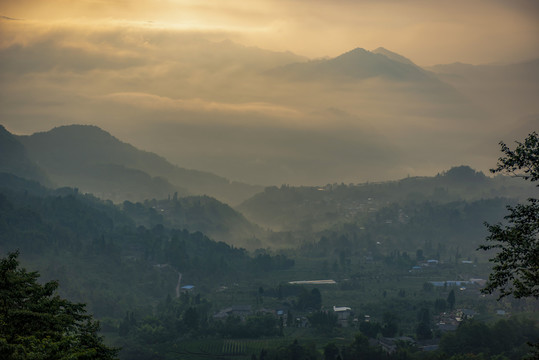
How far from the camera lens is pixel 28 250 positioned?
589 feet

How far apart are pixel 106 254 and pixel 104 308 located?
38168mm

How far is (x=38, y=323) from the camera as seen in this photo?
40438 millimetres

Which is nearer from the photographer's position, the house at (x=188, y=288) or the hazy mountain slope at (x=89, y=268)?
the hazy mountain slope at (x=89, y=268)

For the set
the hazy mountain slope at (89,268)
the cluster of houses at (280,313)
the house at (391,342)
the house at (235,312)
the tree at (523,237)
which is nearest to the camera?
the tree at (523,237)

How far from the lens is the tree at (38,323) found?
34.6m

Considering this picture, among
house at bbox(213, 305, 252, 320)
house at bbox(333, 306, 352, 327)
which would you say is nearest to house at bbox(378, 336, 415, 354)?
house at bbox(333, 306, 352, 327)

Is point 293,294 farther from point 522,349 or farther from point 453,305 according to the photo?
point 522,349

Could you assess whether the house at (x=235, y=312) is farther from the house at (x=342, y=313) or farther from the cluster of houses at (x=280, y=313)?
the house at (x=342, y=313)

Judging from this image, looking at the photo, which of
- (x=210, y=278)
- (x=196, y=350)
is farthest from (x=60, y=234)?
(x=196, y=350)

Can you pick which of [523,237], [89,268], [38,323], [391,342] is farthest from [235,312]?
[523,237]

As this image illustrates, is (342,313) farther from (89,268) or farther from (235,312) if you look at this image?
(89,268)

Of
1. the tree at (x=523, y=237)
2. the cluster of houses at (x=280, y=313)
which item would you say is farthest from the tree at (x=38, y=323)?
the cluster of houses at (x=280, y=313)

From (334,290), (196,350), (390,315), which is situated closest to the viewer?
(196,350)

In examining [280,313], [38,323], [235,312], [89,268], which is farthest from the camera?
[89,268]
